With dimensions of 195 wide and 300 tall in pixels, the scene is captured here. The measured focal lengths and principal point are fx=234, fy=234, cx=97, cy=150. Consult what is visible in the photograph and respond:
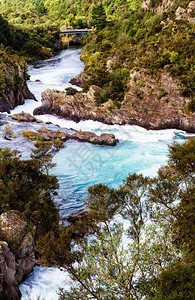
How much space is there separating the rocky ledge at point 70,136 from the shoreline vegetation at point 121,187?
11.3 feet

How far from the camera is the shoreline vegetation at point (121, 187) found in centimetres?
955

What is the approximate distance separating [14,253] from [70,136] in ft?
64.7

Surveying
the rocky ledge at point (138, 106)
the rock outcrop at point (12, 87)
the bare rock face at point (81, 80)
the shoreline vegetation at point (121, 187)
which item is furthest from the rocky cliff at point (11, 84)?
the bare rock face at point (81, 80)

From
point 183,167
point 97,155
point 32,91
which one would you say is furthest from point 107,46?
point 183,167

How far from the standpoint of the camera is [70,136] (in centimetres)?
3030

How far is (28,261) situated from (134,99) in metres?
29.5

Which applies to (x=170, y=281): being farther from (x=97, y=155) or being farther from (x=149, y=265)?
(x=97, y=155)

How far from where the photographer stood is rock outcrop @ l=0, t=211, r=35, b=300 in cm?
1066

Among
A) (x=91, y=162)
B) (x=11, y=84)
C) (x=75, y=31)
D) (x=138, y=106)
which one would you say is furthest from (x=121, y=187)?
(x=75, y=31)

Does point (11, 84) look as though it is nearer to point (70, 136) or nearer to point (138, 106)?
point (70, 136)

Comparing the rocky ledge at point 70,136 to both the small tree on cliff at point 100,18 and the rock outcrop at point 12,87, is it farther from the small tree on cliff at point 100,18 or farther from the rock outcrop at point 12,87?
the small tree on cliff at point 100,18

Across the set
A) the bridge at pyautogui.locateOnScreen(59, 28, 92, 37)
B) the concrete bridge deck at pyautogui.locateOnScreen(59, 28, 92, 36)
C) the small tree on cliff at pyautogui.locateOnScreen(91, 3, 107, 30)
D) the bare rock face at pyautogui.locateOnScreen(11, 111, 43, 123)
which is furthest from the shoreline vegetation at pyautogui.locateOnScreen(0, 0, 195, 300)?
the concrete bridge deck at pyautogui.locateOnScreen(59, 28, 92, 36)

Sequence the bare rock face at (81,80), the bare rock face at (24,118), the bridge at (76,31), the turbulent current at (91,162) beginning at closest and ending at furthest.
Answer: the turbulent current at (91,162), the bare rock face at (24,118), the bare rock face at (81,80), the bridge at (76,31)

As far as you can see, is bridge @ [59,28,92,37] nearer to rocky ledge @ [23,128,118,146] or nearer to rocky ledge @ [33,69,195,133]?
rocky ledge @ [33,69,195,133]
